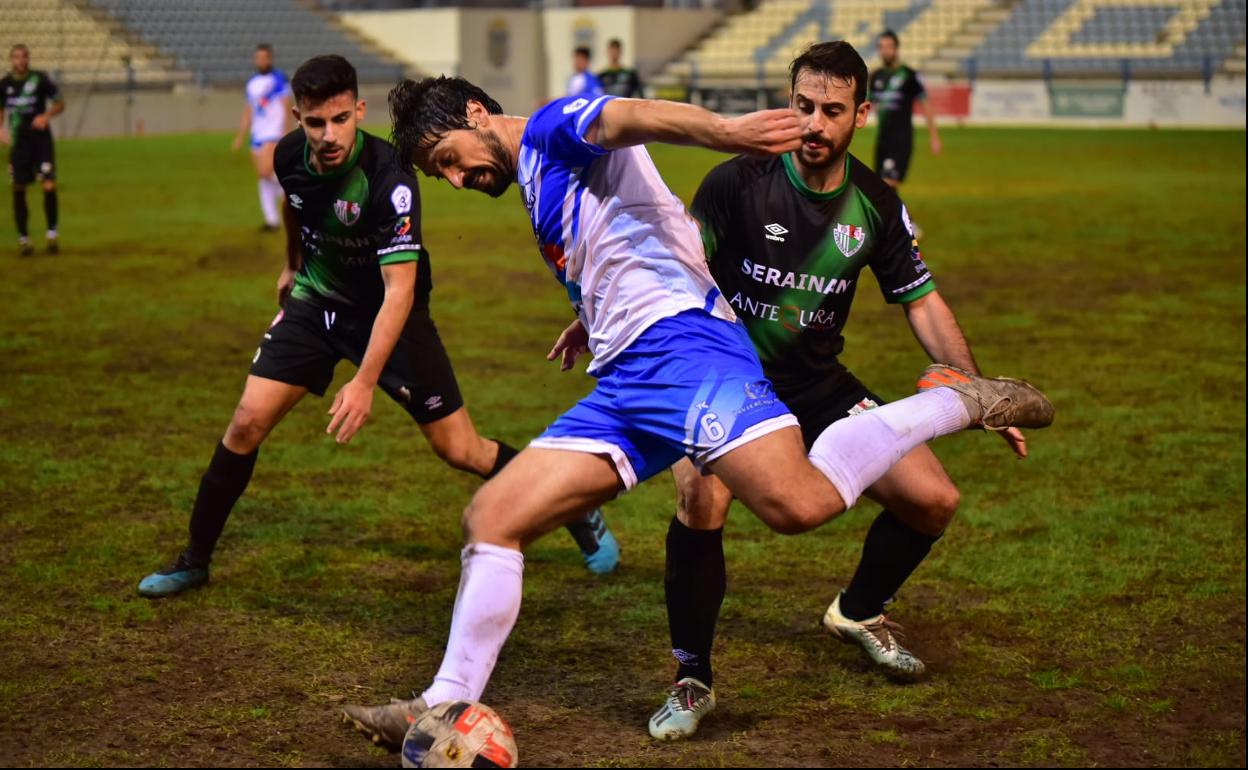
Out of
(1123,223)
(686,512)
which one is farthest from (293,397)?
(1123,223)

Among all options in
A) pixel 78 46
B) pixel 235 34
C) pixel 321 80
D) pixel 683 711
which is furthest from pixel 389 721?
pixel 235 34

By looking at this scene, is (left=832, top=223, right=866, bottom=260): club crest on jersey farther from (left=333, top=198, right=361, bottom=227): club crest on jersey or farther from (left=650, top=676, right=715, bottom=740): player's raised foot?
(left=333, top=198, right=361, bottom=227): club crest on jersey

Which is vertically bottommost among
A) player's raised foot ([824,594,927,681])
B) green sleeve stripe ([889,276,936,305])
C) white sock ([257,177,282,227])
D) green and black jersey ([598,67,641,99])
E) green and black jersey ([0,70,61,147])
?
white sock ([257,177,282,227])

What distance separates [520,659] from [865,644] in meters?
1.26

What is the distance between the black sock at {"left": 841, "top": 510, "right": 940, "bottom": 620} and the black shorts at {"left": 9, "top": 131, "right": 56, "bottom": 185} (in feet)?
47.2

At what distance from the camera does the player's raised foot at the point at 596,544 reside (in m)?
6.44

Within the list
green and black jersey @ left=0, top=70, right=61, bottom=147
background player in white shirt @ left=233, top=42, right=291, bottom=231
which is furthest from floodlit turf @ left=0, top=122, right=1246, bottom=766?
background player in white shirt @ left=233, top=42, right=291, bottom=231

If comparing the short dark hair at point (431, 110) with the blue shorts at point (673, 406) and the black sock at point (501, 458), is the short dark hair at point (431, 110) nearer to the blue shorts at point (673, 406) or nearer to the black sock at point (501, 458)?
the blue shorts at point (673, 406)

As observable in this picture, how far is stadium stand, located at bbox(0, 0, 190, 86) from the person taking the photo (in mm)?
42750

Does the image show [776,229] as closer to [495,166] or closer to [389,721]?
[495,166]

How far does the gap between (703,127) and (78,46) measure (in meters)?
45.0

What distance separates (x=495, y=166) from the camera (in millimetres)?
4277

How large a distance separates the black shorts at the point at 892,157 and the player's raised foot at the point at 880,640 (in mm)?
14177

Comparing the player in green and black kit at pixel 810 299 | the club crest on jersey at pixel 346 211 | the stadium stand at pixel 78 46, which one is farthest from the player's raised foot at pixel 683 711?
the stadium stand at pixel 78 46
